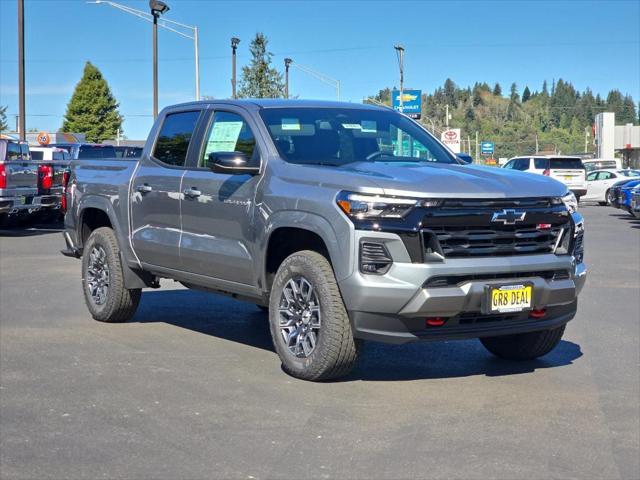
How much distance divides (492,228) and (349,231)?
94 cm

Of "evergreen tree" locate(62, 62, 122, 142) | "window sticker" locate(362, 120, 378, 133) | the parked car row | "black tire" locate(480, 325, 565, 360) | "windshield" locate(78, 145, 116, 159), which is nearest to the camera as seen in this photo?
"black tire" locate(480, 325, 565, 360)

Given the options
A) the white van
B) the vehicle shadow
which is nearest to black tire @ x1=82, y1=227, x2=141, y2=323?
the vehicle shadow

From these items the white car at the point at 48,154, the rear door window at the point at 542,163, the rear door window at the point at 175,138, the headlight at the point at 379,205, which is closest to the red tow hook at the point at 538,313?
the headlight at the point at 379,205

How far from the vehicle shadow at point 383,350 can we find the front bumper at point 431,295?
0.75 meters

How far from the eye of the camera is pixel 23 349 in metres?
7.92

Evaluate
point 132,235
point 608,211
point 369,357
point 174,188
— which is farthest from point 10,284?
point 608,211

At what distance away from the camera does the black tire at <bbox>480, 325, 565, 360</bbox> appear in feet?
23.9

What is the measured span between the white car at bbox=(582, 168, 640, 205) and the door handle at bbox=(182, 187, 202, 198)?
3398 cm

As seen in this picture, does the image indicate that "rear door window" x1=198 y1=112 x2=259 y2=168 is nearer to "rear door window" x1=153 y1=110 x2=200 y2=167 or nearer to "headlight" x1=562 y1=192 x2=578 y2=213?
"rear door window" x1=153 y1=110 x2=200 y2=167

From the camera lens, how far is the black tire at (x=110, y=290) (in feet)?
28.9

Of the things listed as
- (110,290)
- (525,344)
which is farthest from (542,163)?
(525,344)

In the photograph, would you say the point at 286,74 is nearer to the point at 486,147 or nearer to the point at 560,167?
the point at 560,167

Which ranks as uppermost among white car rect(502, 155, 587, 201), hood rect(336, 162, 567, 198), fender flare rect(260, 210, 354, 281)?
white car rect(502, 155, 587, 201)

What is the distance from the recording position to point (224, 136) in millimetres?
7793
